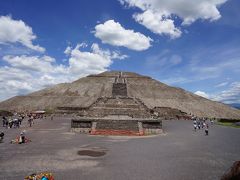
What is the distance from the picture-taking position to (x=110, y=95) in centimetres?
7131

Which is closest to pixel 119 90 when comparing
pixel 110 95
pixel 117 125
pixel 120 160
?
pixel 110 95

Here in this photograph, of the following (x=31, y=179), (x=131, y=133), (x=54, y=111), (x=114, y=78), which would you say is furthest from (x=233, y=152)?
(x=114, y=78)

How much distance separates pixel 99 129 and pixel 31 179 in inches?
803

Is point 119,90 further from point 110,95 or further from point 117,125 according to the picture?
point 117,125

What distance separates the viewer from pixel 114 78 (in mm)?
92438

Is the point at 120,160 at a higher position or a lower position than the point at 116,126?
lower

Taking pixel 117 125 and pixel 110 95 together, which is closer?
pixel 117 125

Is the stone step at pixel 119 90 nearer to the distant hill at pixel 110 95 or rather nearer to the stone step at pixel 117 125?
the distant hill at pixel 110 95

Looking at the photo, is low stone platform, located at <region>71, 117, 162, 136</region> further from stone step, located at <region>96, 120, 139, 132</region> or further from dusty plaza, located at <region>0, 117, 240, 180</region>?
dusty plaza, located at <region>0, 117, 240, 180</region>

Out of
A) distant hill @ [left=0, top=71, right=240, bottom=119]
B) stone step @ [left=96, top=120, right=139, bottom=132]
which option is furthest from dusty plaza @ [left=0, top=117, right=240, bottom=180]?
distant hill @ [left=0, top=71, right=240, bottom=119]

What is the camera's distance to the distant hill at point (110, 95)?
2648 inches

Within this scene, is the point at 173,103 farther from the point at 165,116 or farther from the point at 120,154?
the point at 120,154

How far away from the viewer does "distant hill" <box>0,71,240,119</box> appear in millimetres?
67250

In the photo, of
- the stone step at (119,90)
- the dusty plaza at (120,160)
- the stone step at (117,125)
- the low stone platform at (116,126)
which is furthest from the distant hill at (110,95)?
the dusty plaza at (120,160)
